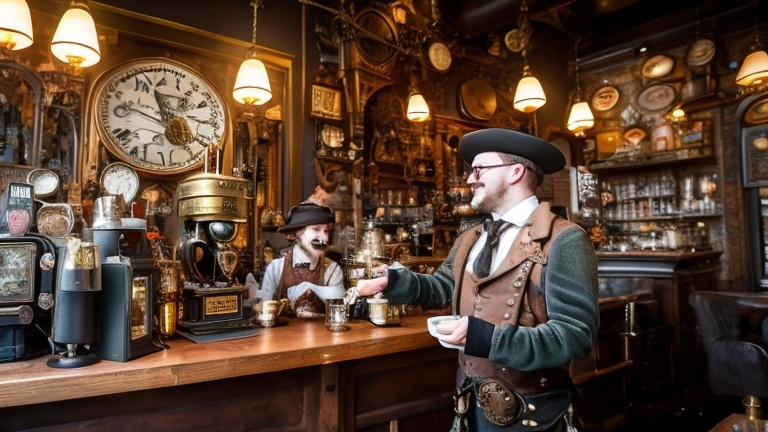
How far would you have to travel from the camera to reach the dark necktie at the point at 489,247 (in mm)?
1776

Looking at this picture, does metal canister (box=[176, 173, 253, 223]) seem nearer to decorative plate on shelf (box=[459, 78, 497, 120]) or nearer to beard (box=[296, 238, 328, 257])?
beard (box=[296, 238, 328, 257])

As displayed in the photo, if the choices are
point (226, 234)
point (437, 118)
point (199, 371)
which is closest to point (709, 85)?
point (437, 118)

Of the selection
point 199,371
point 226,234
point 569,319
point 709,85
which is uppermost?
point 709,85

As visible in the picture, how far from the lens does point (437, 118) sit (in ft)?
20.5

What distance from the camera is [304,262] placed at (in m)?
3.53

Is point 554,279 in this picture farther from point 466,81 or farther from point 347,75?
point 466,81

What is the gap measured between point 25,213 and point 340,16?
3.82 m

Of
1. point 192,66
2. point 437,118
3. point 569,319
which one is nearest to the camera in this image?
point 569,319

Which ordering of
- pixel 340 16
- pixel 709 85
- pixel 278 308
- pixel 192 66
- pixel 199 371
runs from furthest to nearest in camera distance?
pixel 709 85 < pixel 340 16 < pixel 192 66 < pixel 278 308 < pixel 199 371

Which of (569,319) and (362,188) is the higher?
(362,188)

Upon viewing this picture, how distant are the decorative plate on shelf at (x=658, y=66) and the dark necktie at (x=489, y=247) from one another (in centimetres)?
698

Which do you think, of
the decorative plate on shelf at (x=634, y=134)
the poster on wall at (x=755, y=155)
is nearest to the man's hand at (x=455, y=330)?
the poster on wall at (x=755, y=155)

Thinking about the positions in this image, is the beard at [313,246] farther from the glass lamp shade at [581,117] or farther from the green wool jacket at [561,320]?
the glass lamp shade at [581,117]

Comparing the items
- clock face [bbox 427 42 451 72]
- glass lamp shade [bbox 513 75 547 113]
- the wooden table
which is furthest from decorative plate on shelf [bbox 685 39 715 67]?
the wooden table
